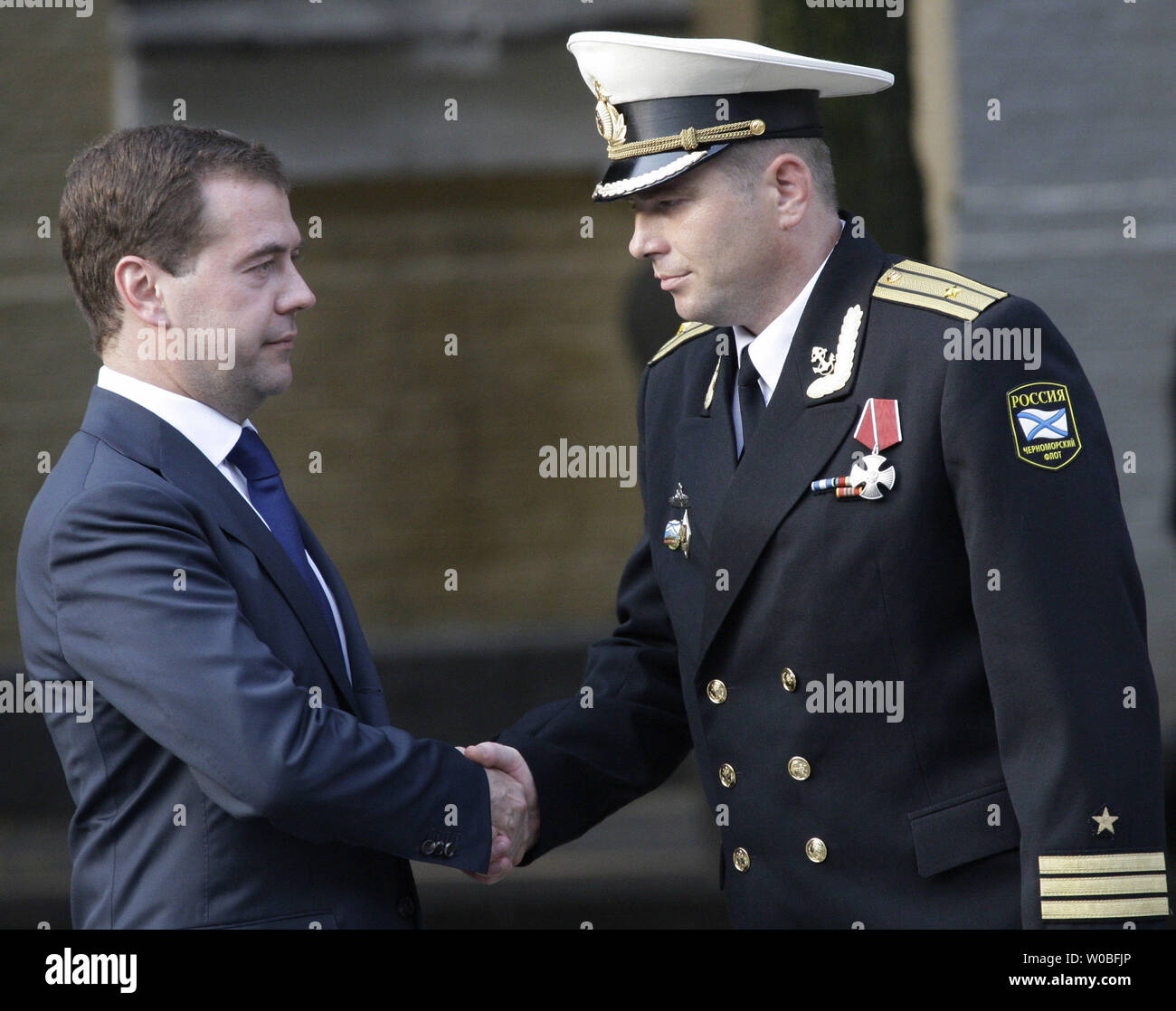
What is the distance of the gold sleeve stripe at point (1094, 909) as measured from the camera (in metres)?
2.28

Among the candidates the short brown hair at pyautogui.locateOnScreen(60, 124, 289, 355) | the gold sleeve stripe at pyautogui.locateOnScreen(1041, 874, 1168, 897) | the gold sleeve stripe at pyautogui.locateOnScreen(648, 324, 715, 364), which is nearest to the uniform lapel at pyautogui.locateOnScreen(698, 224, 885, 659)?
the gold sleeve stripe at pyautogui.locateOnScreen(648, 324, 715, 364)

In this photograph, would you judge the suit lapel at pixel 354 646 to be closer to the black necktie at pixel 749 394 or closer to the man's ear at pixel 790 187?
the black necktie at pixel 749 394

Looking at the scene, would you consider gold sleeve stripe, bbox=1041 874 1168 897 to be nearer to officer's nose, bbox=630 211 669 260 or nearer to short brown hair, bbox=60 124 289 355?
officer's nose, bbox=630 211 669 260

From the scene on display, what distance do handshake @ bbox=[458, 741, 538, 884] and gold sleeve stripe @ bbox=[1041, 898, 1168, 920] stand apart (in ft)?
3.33

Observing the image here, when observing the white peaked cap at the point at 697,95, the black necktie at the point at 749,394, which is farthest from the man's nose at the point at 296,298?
the black necktie at the point at 749,394

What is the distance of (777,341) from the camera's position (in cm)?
272

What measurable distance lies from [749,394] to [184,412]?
39.5 inches

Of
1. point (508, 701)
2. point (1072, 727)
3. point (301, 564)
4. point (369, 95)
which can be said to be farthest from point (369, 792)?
point (369, 95)

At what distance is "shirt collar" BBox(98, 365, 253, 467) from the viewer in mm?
2463

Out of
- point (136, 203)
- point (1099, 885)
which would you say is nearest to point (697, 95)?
point (136, 203)

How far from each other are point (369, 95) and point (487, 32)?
678 mm

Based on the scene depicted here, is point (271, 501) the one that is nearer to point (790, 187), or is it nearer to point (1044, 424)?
point (790, 187)
